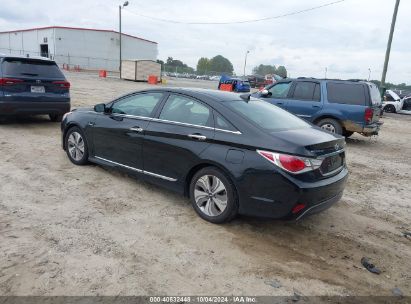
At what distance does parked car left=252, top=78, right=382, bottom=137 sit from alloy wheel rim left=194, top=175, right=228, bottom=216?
6.69 metres

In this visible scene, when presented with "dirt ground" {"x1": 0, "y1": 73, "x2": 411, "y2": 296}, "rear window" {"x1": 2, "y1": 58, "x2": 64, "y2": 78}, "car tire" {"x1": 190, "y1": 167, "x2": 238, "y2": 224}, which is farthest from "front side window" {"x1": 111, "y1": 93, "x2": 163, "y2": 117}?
"rear window" {"x1": 2, "y1": 58, "x2": 64, "y2": 78}

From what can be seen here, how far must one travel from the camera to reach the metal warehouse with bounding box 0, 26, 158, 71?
2522 inches

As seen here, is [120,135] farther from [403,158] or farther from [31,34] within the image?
[31,34]

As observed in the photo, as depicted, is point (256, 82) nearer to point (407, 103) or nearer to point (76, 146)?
point (407, 103)

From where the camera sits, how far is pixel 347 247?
165 inches

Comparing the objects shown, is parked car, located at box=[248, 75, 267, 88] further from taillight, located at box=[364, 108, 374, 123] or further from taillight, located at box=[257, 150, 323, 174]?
taillight, located at box=[257, 150, 323, 174]

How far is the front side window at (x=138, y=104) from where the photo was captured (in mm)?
5266

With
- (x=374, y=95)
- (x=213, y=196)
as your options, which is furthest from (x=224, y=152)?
(x=374, y=95)

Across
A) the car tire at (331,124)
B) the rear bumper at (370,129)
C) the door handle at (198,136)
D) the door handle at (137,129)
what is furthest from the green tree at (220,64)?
the door handle at (198,136)

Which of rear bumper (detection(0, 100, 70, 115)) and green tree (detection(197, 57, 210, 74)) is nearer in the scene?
rear bumper (detection(0, 100, 70, 115))

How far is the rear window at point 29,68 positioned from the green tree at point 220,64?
117410 mm

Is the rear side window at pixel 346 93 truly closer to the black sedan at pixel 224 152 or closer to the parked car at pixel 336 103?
the parked car at pixel 336 103

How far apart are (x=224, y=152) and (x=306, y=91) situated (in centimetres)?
719

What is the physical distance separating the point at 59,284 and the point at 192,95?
109 inches
